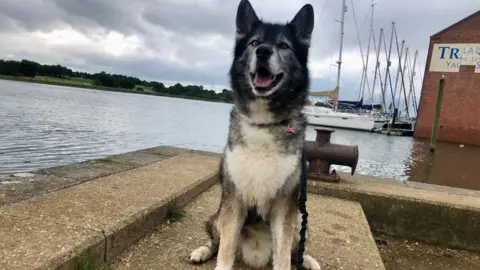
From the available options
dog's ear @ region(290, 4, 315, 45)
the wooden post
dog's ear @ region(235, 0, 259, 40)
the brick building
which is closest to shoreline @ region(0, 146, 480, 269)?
dog's ear @ region(235, 0, 259, 40)

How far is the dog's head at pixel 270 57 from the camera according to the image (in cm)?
254

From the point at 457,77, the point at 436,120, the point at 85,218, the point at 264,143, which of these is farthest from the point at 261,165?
the point at 457,77

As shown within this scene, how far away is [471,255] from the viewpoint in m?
4.63

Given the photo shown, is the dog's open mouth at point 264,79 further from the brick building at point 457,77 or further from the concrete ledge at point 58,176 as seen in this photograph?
the brick building at point 457,77

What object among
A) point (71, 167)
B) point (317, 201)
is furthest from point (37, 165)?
point (317, 201)

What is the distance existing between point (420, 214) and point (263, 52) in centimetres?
384

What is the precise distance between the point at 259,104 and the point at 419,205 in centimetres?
350

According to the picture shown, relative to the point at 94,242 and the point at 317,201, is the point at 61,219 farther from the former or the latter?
the point at 317,201

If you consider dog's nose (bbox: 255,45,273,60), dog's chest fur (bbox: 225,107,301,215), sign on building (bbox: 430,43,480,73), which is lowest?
dog's chest fur (bbox: 225,107,301,215)

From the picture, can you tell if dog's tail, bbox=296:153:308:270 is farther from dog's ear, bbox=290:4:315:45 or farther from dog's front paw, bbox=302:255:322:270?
dog's ear, bbox=290:4:315:45

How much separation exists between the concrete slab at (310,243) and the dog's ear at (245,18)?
2022 mm

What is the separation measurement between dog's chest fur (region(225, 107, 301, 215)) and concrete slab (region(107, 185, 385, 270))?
831 mm

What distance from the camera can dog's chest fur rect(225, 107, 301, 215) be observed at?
2492 millimetres

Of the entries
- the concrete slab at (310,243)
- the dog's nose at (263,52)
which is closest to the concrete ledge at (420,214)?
the concrete slab at (310,243)
